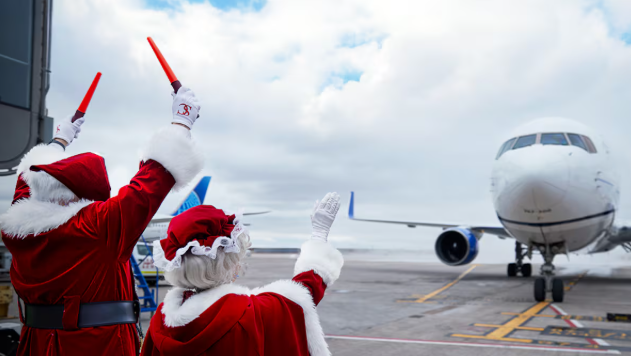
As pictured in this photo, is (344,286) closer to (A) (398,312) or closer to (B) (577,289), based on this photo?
(A) (398,312)

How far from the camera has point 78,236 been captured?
211 cm

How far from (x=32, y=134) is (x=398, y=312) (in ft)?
24.0

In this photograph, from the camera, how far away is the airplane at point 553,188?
9.85 metres

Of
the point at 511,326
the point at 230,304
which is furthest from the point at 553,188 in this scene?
the point at 230,304

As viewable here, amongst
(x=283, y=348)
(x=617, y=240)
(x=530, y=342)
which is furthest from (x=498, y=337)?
(x=617, y=240)

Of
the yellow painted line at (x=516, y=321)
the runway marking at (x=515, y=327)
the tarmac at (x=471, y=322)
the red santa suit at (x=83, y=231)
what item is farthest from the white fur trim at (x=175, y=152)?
the yellow painted line at (x=516, y=321)

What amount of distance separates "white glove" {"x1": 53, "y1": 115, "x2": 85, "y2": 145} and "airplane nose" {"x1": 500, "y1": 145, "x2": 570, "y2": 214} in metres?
8.82

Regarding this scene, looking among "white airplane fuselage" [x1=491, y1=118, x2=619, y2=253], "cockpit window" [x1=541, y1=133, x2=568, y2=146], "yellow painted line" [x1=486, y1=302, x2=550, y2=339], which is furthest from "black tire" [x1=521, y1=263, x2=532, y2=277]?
"cockpit window" [x1=541, y1=133, x2=568, y2=146]

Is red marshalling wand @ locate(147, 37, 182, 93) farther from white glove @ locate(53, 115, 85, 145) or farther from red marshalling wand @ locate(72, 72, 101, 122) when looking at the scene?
white glove @ locate(53, 115, 85, 145)

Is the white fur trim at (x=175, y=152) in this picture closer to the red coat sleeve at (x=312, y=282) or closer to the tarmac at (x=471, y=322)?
the red coat sleeve at (x=312, y=282)

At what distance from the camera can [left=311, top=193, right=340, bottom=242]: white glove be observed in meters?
1.83

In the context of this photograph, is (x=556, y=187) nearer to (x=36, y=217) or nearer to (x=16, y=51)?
(x=16, y=51)

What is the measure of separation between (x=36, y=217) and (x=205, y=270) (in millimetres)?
1025

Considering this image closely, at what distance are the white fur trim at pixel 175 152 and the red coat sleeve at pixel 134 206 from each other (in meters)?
0.03
